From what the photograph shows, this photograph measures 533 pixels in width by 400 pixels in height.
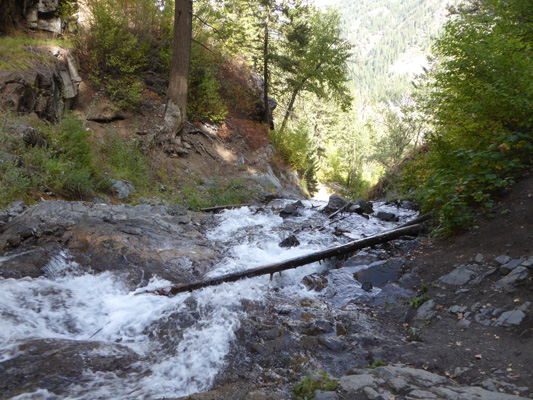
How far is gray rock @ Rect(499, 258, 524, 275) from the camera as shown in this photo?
A: 4004 millimetres

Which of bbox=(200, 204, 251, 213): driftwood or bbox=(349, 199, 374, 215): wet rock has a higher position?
bbox=(349, 199, 374, 215): wet rock

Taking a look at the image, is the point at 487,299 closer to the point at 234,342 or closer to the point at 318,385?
the point at 318,385

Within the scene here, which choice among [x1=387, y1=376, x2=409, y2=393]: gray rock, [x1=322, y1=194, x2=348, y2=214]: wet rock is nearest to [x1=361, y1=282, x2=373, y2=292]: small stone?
[x1=387, y1=376, x2=409, y2=393]: gray rock

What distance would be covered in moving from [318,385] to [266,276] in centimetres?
307

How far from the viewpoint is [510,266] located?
4.04 metres

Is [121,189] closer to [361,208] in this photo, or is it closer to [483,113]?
[361,208]

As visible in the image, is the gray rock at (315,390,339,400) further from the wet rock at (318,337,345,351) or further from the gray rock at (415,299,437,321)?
the gray rock at (415,299,437,321)

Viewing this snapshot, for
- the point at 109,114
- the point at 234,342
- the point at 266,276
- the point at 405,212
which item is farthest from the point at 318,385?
the point at 109,114

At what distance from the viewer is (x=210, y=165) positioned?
13258 mm

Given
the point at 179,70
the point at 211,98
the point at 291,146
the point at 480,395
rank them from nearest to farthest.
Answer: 1. the point at 480,395
2. the point at 179,70
3. the point at 211,98
4. the point at 291,146

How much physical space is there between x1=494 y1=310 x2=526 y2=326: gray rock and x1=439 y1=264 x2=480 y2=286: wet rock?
32.2 inches

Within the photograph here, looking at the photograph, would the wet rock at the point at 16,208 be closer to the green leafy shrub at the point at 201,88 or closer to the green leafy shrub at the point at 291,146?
the green leafy shrub at the point at 201,88

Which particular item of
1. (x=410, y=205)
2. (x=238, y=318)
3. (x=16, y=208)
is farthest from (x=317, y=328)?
(x=410, y=205)

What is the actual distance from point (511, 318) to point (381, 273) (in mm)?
2114
